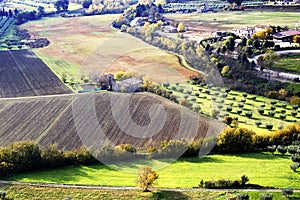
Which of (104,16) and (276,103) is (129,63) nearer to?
(276,103)

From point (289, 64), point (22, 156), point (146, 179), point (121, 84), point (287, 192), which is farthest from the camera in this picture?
point (289, 64)

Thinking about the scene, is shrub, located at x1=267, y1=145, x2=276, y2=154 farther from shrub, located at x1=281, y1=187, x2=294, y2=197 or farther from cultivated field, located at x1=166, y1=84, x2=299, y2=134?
shrub, located at x1=281, y1=187, x2=294, y2=197

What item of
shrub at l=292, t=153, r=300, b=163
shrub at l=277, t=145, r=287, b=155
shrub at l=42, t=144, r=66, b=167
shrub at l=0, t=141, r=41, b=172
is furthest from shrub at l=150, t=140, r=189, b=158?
shrub at l=0, t=141, r=41, b=172

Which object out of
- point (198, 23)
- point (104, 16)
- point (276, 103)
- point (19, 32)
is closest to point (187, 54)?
point (276, 103)

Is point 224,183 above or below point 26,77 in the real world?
below

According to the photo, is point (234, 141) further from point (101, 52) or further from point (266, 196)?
point (101, 52)

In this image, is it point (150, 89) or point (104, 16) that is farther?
point (104, 16)

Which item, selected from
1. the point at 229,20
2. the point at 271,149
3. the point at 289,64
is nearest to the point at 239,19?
the point at 229,20
